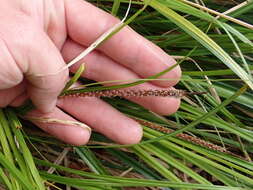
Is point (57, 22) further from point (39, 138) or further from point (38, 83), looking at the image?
point (39, 138)

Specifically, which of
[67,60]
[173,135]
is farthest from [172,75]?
[67,60]

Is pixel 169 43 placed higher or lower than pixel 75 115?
higher

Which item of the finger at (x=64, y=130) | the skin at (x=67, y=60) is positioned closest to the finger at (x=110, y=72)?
the skin at (x=67, y=60)

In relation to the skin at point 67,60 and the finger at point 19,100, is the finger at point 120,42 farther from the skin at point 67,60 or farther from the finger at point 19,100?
the finger at point 19,100

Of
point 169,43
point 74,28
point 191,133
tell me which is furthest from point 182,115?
point 74,28

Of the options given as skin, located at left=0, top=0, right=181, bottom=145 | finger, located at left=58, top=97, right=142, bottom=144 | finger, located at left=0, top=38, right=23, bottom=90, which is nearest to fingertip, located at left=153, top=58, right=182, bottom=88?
skin, located at left=0, top=0, right=181, bottom=145

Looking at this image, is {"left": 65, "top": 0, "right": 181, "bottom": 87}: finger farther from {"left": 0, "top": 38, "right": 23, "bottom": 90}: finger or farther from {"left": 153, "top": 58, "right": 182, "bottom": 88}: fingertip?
{"left": 0, "top": 38, "right": 23, "bottom": 90}: finger
